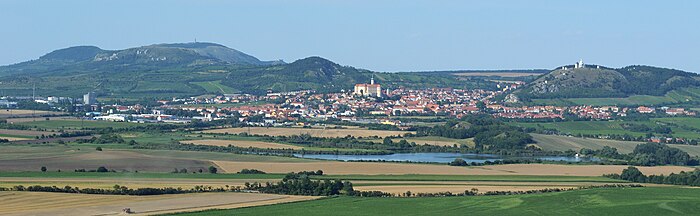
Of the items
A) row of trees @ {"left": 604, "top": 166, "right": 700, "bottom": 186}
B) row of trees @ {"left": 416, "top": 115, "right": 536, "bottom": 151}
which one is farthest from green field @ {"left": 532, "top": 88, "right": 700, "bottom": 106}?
row of trees @ {"left": 604, "top": 166, "right": 700, "bottom": 186}

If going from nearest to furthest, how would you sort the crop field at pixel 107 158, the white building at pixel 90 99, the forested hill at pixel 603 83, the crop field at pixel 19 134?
the crop field at pixel 107 158
the crop field at pixel 19 134
the white building at pixel 90 99
the forested hill at pixel 603 83

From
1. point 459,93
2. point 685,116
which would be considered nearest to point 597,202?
point 685,116

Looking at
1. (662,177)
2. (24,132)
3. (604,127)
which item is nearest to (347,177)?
(662,177)

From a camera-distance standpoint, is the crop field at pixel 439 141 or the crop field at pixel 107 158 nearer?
the crop field at pixel 107 158

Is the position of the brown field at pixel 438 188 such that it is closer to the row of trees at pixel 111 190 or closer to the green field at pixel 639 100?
the row of trees at pixel 111 190

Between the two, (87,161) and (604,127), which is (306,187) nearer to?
(87,161)

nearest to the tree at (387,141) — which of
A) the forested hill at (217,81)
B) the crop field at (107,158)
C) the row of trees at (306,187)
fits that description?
the crop field at (107,158)

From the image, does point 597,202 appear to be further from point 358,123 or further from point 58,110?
point 58,110

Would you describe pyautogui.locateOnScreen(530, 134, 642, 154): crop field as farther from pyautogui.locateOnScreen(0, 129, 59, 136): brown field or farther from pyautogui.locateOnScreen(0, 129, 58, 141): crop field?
pyautogui.locateOnScreen(0, 129, 59, 136): brown field
